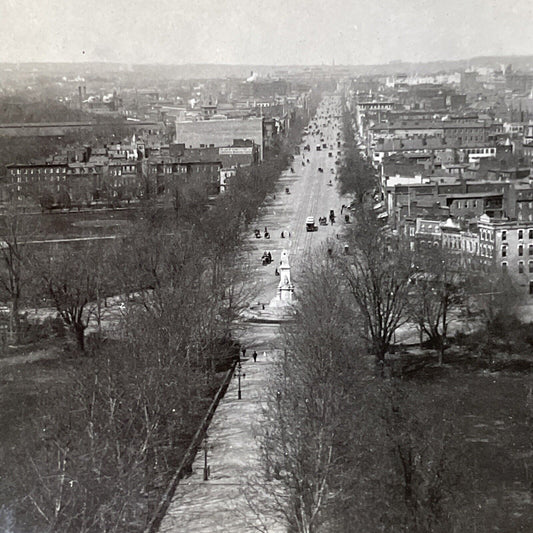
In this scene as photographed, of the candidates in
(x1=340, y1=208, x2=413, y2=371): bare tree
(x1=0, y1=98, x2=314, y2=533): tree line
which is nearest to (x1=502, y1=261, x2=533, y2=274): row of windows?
(x1=340, y1=208, x2=413, y2=371): bare tree

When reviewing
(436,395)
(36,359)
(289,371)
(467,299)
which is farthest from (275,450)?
(467,299)

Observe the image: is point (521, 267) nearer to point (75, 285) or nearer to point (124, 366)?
point (75, 285)

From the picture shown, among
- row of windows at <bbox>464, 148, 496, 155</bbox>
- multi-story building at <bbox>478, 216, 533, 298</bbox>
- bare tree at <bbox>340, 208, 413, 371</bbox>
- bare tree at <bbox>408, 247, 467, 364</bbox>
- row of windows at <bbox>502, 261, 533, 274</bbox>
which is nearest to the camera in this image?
bare tree at <bbox>340, 208, 413, 371</bbox>

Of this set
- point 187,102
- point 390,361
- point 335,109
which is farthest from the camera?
point 335,109

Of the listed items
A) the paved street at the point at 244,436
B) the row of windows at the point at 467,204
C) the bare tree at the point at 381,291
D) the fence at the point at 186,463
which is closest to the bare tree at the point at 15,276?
the paved street at the point at 244,436

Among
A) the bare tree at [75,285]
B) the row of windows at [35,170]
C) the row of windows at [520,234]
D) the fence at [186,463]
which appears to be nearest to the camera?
the fence at [186,463]

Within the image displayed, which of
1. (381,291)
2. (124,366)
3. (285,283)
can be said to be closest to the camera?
(124,366)

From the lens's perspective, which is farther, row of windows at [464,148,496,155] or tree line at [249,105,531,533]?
row of windows at [464,148,496,155]

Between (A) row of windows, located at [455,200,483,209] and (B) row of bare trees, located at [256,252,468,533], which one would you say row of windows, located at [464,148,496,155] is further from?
(B) row of bare trees, located at [256,252,468,533]

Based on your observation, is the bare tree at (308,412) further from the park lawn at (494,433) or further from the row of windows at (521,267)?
the row of windows at (521,267)

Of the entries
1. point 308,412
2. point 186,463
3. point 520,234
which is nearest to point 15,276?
point 186,463

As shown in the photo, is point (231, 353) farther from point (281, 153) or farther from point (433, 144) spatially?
point (281, 153)
